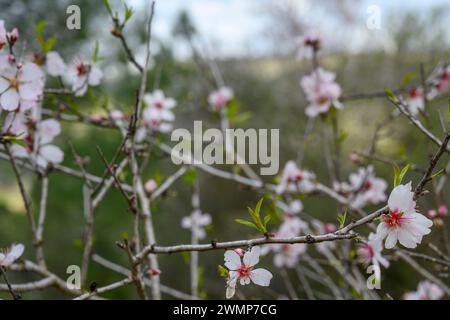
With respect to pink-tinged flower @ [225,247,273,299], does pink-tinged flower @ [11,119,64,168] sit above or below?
above

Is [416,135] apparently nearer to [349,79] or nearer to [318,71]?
[349,79]

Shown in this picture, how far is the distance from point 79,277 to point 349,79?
3885mm

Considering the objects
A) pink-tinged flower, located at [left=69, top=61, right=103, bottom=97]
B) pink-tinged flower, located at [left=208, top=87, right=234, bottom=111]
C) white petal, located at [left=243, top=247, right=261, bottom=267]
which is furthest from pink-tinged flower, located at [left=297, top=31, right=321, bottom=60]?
white petal, located at [left=243, top=247, right=261, bottom=267]

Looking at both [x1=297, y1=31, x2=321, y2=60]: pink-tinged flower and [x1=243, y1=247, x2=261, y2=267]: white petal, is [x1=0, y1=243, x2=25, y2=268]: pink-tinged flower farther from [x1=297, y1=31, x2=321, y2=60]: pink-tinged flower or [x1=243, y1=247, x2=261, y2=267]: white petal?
[x1=297, y1=31, x2=321, y2=60]: pink-tinged flower

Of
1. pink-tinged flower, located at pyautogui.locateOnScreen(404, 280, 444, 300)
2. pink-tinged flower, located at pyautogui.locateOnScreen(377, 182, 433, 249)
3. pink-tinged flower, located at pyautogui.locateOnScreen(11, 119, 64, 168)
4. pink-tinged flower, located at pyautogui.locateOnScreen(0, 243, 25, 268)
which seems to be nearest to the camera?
pink-tinged flower, located at pyautogui.locateOnScreen(377, 182, 433, 249)

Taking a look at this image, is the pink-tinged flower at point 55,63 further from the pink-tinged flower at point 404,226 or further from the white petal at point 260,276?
the pink-tinged flower at point 404,226

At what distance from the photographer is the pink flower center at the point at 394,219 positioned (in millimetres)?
519

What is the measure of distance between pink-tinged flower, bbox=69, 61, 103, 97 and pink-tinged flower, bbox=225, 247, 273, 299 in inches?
21.1

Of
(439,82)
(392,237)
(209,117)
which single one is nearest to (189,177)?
(392,237)

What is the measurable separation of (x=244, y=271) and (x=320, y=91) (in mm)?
684

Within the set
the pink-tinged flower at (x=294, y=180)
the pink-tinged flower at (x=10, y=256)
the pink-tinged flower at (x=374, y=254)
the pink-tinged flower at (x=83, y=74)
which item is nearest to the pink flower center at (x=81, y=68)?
the pink-tinged flower at (x=83, y=74)

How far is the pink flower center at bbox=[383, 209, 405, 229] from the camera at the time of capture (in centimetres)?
52

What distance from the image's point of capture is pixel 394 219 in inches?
20.9

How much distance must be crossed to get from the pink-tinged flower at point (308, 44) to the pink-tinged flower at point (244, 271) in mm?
767
